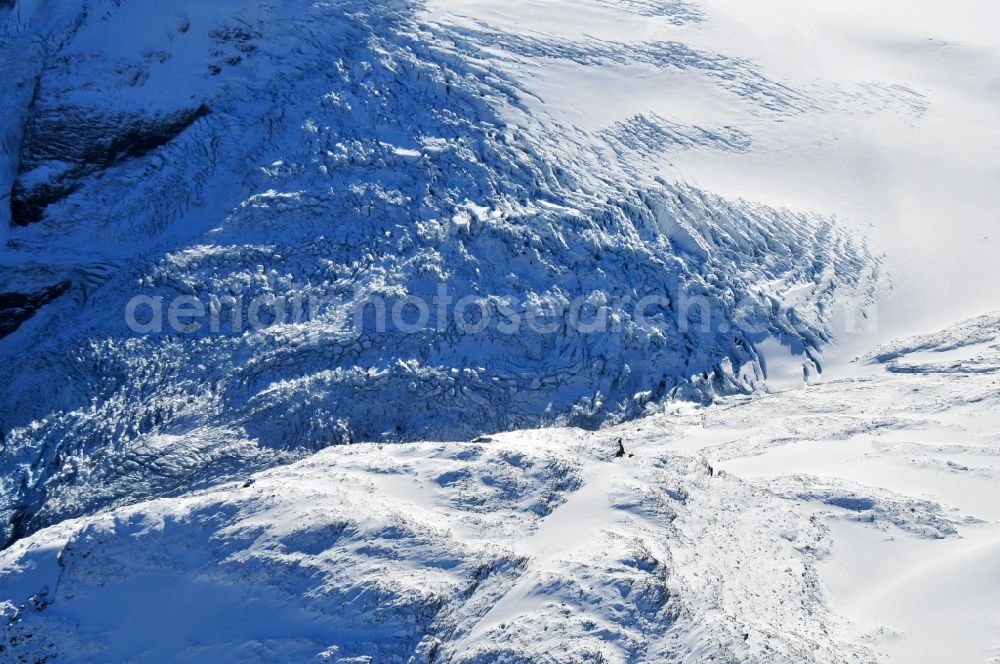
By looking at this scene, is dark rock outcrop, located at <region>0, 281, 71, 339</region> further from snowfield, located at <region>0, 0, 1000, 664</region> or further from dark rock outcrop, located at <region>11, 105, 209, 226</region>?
dark rock outcrop, located at <region>11, 105, 209, 226</region>

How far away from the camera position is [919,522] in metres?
17.1

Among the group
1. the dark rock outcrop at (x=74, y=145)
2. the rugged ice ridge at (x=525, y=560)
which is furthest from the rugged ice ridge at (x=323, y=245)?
the rugged ice ridge at (x=525, y=560)

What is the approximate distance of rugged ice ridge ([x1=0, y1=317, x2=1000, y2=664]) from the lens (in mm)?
14555

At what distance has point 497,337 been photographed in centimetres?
2470

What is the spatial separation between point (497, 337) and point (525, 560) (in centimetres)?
952

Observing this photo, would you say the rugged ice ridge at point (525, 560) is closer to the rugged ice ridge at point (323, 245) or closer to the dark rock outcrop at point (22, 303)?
the rugged ice ridge at point (323, 245)

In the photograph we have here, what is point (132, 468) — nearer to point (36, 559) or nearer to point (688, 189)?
point (36, 559)

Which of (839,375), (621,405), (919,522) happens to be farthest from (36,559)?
(839,375)

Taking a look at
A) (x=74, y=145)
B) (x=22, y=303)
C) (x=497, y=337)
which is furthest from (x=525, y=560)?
(x=74, y=145)

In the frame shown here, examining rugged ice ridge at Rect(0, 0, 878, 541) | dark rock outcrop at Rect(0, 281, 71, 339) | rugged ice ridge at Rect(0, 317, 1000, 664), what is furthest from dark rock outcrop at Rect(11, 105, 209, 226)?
rugged ice ridge at Rect(0, 317, 1000, 664)

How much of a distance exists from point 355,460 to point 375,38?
1701 cm

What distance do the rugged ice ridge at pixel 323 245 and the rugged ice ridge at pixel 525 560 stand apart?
437 cm

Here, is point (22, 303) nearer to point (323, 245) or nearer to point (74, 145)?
point (74, 145)

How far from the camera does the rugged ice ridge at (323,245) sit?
23.4m
